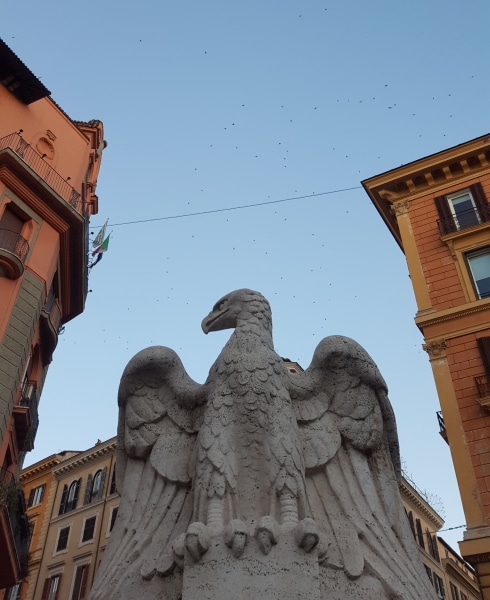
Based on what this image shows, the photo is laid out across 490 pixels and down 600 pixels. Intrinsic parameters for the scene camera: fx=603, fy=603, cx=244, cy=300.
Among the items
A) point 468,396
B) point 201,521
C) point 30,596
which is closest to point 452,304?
point 468,396

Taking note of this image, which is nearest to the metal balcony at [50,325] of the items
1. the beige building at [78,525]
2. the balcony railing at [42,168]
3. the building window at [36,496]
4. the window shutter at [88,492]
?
the balcony railing at [42,168]

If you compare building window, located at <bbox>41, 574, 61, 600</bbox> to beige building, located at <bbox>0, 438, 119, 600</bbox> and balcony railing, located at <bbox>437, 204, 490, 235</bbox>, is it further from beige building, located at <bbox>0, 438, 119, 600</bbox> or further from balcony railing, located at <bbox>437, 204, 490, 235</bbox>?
balcony railing, located at <bbox>437, 204, 490, 235</bbox>

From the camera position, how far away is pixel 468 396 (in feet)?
55.5

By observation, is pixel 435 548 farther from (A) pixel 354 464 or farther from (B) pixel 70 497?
(A) pixel 354 464

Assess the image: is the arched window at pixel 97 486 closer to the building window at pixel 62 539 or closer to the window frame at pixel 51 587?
the building window at pixel 62 539

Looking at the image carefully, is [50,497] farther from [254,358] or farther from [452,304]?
[254,358]

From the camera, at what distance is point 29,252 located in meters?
19.4

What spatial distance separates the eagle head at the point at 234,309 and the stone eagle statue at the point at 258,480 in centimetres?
2

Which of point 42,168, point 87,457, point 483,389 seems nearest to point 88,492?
point 87,457

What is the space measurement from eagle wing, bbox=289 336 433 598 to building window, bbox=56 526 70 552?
1338 inches

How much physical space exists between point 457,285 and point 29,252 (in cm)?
1372

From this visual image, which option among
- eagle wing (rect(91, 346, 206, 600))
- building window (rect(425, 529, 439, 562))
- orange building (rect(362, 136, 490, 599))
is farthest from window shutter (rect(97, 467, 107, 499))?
eagle wing (rect(91, 346, 206, 600))

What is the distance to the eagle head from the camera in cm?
457

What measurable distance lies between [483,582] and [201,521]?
13608 millimetres
